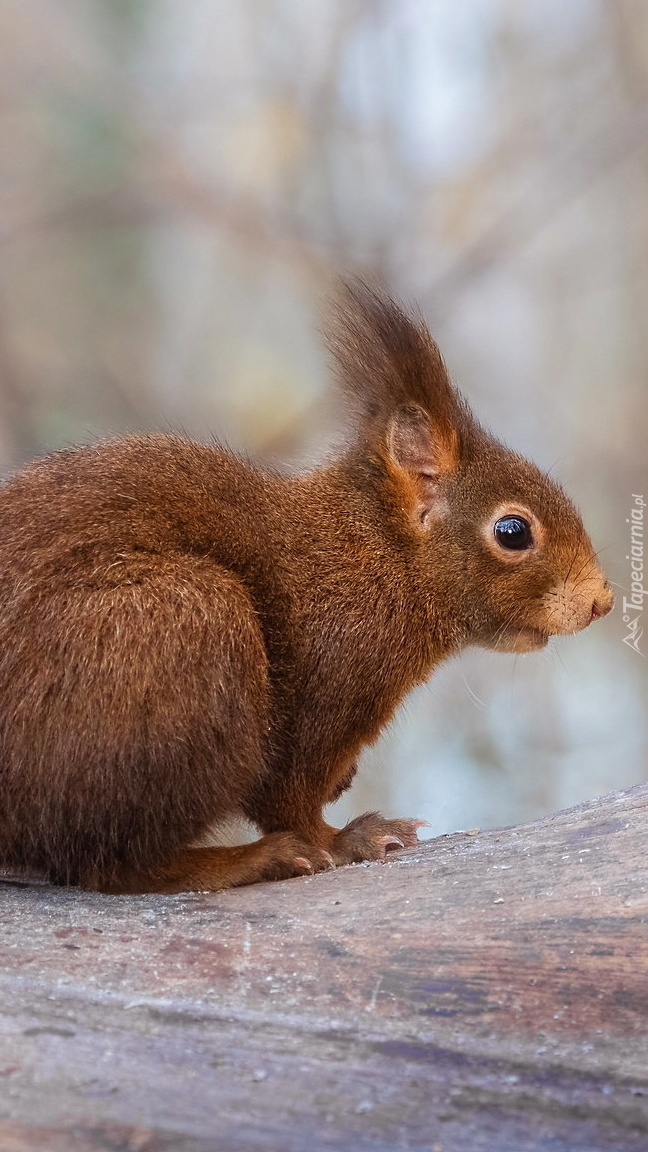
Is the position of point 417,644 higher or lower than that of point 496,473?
lower

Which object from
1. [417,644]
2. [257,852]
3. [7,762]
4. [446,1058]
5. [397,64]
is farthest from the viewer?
[397,64]

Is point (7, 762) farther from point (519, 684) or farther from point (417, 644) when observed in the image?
point (519, 684)

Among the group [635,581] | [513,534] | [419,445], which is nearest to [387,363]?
[419,445]

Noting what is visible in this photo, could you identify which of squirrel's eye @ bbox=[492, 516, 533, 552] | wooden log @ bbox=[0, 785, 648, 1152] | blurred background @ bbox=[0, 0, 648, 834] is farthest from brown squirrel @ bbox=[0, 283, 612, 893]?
blurred background @ bbox=[0, 0, 648, 834]

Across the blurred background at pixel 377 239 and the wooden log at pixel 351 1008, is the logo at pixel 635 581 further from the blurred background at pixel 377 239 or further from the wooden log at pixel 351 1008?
the wooden log at pixel 351 1008

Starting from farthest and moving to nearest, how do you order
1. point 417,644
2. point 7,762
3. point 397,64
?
point 397,64
point 417,644
point 7,762

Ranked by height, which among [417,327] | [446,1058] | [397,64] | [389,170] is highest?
[397,64]

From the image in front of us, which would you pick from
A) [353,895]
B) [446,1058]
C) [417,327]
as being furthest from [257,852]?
[417,327]
